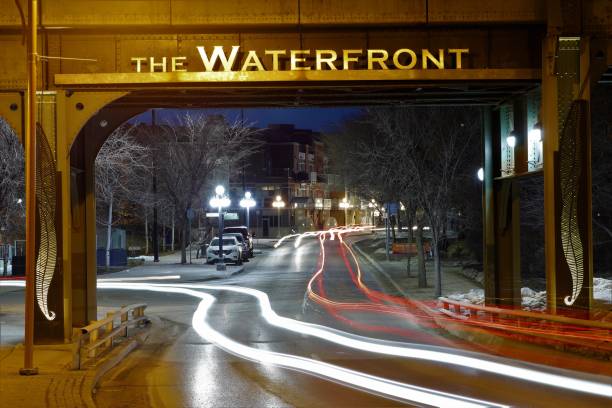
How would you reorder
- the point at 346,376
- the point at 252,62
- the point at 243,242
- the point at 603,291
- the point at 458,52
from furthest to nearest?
the point at 243,242, the point at 603,291, the point at 252,62, the point at 458,52, the point at 346,376

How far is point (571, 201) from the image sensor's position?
14.4 m

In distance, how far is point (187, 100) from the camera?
58.3ft

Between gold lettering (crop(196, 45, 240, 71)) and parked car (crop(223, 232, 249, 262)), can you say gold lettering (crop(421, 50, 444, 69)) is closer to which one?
gold lettering (crop(196, 45, 240, 71))

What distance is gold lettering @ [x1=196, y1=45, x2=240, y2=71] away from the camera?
1495cm

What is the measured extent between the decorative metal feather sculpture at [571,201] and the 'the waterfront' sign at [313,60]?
93.3 inches

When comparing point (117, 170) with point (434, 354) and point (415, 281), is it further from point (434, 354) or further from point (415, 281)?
point (434, 354)

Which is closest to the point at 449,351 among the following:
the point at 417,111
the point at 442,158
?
the point at 442,158

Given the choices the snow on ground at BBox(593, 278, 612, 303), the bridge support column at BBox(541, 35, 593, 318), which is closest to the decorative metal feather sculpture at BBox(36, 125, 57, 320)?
the bridge support column at BBox(541, 35, 593, 318)

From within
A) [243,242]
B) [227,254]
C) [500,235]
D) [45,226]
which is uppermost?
[45,226]

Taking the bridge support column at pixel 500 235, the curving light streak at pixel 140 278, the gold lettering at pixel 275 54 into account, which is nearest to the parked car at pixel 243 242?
the curving light streak at pixel 140 278

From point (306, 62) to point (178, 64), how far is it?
2373 mm

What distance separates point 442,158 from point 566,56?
41.7 feet

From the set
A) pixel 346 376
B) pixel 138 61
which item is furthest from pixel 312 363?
pixel 138 61

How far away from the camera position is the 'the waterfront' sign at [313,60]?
14977 mm
